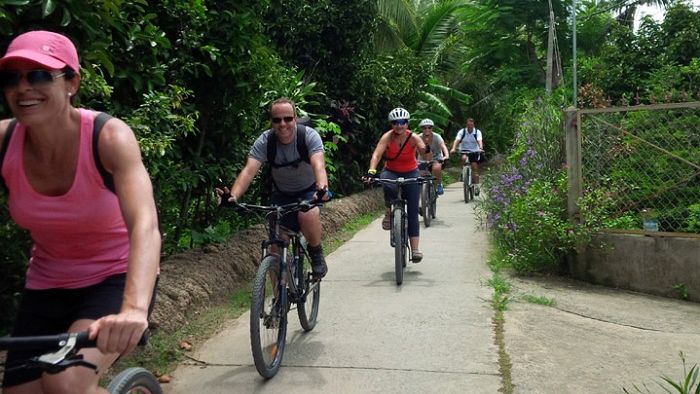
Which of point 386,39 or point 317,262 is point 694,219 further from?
point 386,39

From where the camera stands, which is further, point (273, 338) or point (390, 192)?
point (390, 192)

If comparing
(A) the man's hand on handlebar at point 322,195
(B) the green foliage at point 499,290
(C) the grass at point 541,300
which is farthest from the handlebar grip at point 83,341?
(C) the grass at point 541,300

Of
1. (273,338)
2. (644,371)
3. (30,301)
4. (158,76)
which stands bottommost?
(644,371)

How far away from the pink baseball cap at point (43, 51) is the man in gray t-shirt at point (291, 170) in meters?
2.60

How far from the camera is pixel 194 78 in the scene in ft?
20.3

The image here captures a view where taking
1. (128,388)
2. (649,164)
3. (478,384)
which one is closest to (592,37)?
(649,164)

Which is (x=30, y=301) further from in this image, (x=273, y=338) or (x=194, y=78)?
(x=194, y=78)

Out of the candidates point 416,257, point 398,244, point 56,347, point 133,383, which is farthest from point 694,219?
point 56,347

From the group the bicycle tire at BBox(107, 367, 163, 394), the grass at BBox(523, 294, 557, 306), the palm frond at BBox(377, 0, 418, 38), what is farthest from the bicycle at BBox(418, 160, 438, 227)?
the bicycle tire at BBox(107, 367, 163, 394)

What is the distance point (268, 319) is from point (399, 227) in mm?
2800

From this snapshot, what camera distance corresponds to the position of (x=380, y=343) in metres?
4.92

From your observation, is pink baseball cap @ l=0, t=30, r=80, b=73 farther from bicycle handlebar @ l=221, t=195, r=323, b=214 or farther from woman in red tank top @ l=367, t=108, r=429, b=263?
woman in red tank top @ l=367, t=108, r=429, b=263

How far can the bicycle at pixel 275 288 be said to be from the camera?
4.14m

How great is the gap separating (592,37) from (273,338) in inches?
744
